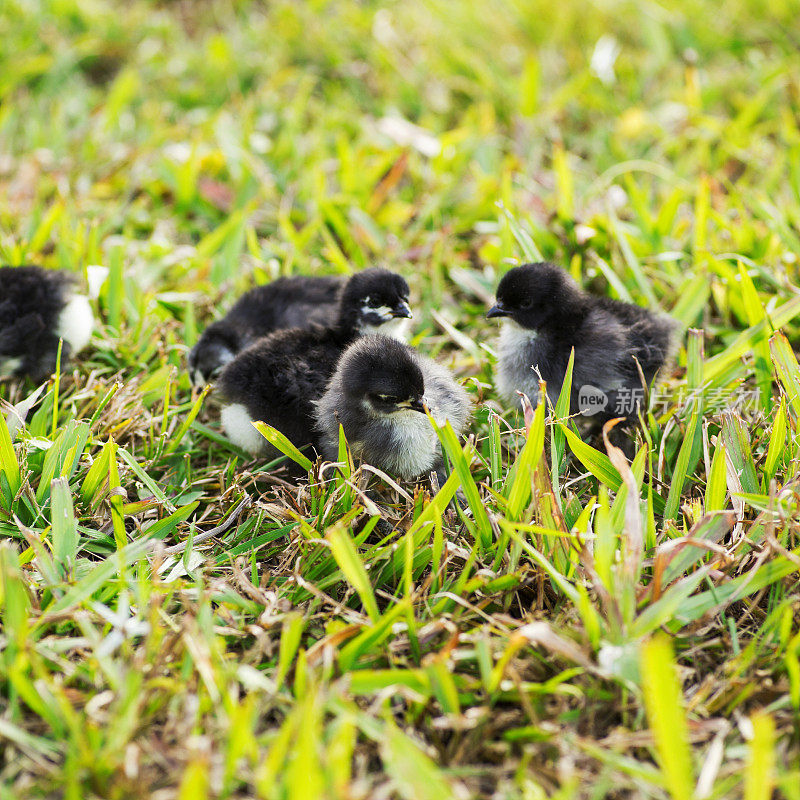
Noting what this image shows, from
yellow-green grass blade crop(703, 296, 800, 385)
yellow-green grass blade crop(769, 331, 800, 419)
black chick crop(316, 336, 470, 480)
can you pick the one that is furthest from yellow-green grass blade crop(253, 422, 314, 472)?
yellow-green grass blade crop(769, 331, 800, 419)

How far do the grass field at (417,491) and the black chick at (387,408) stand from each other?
5.6 inches

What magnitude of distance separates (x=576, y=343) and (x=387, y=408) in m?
0.93

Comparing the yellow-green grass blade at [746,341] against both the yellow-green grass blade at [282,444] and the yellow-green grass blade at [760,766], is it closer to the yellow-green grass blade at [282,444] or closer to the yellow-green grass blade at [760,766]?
the yellow-green grass blade at [282,444]

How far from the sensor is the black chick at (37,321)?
3.75 meters

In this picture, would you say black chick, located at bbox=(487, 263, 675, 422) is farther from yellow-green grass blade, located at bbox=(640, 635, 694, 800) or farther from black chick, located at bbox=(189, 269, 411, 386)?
yellow-green grass blade, located at bbox=(640, 635, 694, 800)

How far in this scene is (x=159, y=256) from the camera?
15.8ft

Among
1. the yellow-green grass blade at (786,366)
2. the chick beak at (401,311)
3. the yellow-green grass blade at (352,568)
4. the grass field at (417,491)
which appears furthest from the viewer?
the chick beak at (401,311)

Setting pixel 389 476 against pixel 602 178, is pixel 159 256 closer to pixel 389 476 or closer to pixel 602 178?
pixel 389 476

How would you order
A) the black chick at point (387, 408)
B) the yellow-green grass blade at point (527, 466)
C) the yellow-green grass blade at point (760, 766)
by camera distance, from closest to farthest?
the yellow-green grass blade at point (760, 766) → the yellow-green grass blade at point (527, 466) → the black chick at point (387, 408)

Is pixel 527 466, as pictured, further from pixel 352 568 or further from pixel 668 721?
pixel 668 721

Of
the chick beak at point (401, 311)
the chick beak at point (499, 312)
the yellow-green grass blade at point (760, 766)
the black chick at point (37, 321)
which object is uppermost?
the black chick at point (37, 321)

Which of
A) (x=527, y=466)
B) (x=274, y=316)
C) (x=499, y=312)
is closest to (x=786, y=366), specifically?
(x=499, y=312)

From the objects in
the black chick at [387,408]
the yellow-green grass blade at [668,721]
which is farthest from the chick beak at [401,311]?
the yellow-green grass blade at [668,721]

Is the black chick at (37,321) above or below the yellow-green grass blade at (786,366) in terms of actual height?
above
